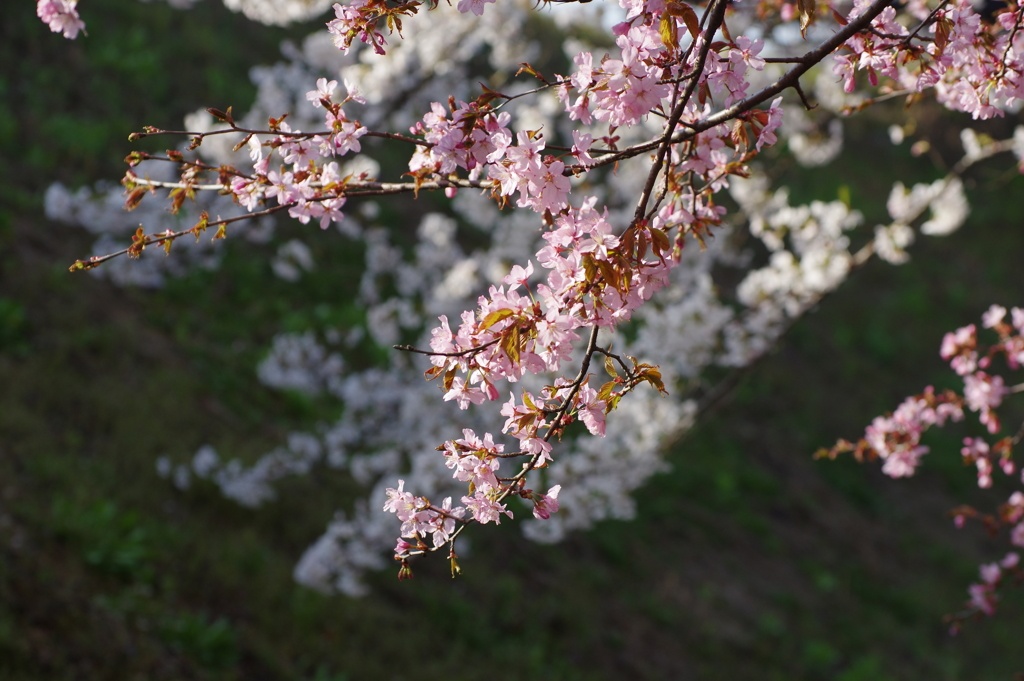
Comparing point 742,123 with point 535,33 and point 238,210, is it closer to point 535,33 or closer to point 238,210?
point 238,210

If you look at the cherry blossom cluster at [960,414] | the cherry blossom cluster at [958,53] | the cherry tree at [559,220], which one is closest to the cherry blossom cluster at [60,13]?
the cherry tree at [559,220]

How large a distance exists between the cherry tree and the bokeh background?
0.53 m

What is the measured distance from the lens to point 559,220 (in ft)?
4.00

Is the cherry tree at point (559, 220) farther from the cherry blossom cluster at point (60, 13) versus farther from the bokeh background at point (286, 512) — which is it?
the bokeh background at point (286, 512)

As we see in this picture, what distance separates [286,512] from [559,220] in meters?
5.13

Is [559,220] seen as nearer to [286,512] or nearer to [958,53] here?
[958,53]

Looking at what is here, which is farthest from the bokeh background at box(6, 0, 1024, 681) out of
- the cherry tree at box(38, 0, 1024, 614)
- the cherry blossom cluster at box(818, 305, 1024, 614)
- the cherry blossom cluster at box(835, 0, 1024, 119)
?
the cherry blossom cluster at box(835, 0, 1024, 119)

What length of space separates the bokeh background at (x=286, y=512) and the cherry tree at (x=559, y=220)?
534mm

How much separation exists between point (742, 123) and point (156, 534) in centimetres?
450

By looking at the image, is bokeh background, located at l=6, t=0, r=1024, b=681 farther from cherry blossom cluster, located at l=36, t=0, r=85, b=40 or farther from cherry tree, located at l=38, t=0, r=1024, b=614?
cherry blossom cluster, located at l=36, t=0, r=85, b=40

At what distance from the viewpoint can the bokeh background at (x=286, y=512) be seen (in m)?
4.26

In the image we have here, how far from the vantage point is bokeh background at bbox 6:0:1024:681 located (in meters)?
4.26

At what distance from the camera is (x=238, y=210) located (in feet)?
20.0

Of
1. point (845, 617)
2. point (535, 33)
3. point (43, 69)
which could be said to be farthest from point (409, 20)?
point (535, 33)
